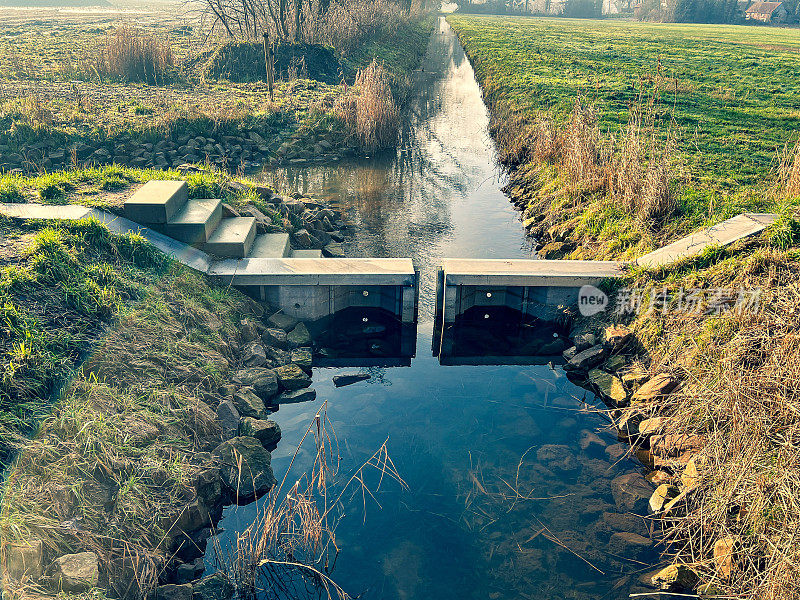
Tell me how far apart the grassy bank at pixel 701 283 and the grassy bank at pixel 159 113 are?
630 centimetres

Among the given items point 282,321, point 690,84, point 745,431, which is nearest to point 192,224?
point 282,321

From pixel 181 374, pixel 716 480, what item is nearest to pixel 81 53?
pixel 181 374

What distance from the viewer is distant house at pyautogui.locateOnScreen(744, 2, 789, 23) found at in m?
81.1

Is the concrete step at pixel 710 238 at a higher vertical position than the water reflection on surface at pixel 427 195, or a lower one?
higher

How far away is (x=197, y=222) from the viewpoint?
9352 millimetres

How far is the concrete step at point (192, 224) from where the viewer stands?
932 centimetres

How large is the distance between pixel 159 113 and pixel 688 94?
1750 cm

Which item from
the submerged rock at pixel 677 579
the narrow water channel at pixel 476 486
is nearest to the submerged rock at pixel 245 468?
the narrow water channel at pixel 476 486

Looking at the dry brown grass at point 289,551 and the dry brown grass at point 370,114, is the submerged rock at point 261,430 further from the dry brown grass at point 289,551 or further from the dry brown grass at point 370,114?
the dry brown grass at point 370,114

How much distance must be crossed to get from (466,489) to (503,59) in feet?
97.4

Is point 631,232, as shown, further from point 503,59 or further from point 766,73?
point 503,59

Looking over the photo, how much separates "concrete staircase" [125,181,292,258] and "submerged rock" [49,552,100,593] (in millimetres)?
5583
